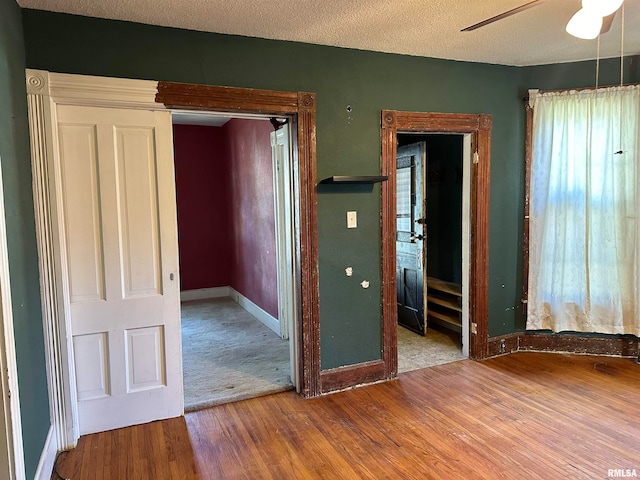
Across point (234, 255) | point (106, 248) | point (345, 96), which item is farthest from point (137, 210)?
point (234, 255)

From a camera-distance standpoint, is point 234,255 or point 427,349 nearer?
point 427,349

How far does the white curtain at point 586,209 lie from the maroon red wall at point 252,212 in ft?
8.45

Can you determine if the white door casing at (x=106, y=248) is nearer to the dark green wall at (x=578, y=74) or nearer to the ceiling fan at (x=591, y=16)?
the ceiling fan at (x=591, y=16)

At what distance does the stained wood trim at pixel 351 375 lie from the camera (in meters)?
3.21

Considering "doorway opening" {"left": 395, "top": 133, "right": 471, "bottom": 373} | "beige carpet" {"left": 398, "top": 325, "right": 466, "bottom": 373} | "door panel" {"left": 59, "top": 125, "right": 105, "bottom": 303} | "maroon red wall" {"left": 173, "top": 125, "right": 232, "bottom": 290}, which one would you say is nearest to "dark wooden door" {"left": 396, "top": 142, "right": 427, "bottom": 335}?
"doorway opening" {"left": 395, "top": 133, "right": 471, "bottom": 373}

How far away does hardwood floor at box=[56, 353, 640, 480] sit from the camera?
2.29 meters

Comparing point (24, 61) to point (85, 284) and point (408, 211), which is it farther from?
point (408, 211)

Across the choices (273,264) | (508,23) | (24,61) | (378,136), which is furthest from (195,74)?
(273,264)

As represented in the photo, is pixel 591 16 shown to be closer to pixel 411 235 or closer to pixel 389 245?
pixel 389 245

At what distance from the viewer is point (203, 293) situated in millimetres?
6469

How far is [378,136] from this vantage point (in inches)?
129

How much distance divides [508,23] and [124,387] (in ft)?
11.0

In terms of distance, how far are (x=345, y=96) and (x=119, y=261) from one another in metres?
1.92

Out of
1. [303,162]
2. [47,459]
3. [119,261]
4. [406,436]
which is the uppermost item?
[303,162]
